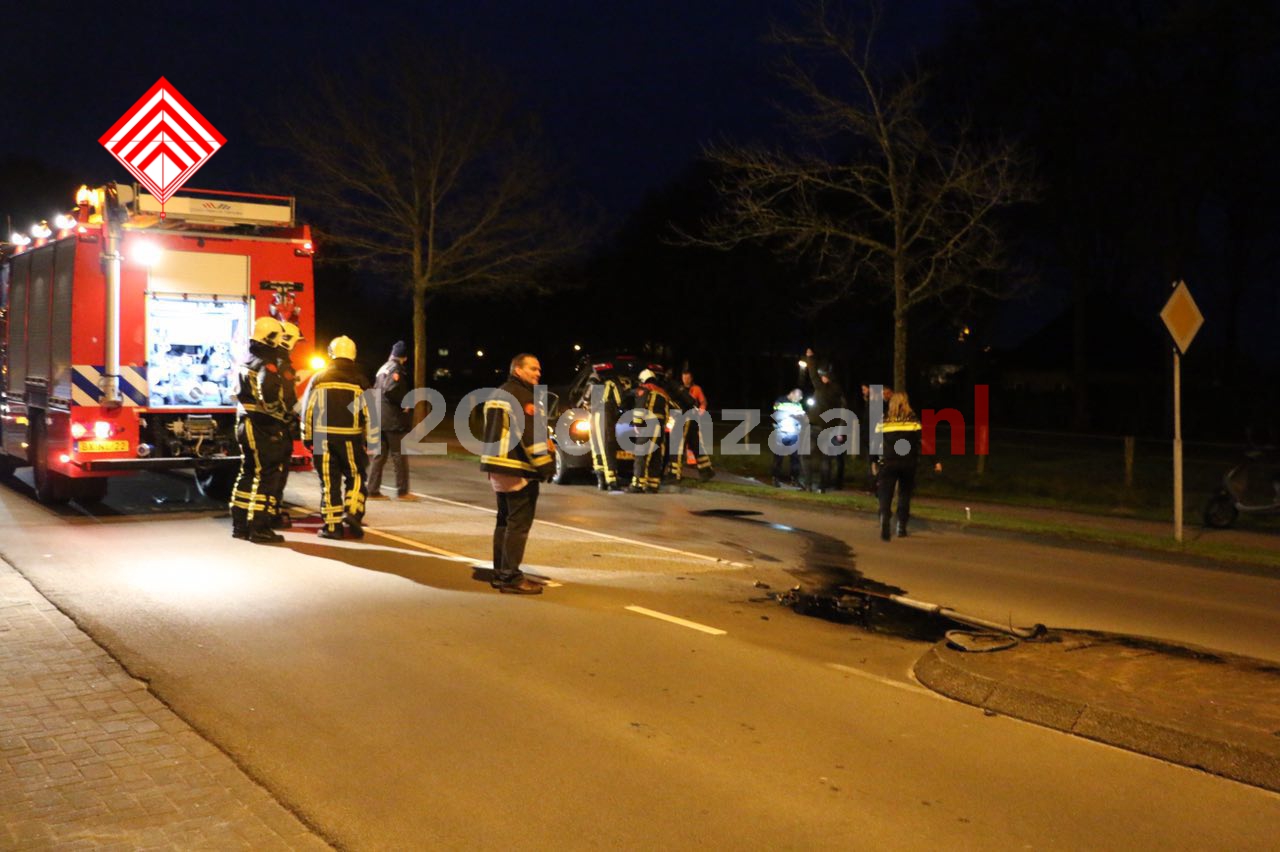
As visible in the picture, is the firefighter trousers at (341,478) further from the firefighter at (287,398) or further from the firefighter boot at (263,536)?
the firefighter boot at (263,536)

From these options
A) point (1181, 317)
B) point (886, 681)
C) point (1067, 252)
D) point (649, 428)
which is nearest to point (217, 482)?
point (649, 428)

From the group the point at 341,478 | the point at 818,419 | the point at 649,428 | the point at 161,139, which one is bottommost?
the point at 341,478

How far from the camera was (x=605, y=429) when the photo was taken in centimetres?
1717

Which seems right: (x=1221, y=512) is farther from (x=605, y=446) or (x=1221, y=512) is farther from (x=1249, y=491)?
(x=605, y=446)

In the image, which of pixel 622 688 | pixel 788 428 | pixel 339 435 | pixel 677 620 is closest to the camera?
pixel 622 688

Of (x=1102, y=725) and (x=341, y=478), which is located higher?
(x=341, y=478)

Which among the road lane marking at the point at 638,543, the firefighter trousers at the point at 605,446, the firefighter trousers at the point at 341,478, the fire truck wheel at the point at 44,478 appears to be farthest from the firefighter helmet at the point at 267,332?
the firefighter trousers at the point at 605,446

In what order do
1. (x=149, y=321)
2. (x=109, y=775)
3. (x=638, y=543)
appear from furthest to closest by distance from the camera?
(x=149, y=321) < (x=638, y=543) < (x=109, y=775)

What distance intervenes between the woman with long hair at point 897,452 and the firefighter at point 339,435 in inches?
216

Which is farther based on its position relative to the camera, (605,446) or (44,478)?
(605,446)

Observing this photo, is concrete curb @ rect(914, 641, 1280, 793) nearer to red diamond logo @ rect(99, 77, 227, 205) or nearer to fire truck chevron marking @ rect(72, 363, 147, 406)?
fire truck chevron marking @ rect(72, 363, 147, 406)

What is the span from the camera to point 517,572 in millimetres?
9422

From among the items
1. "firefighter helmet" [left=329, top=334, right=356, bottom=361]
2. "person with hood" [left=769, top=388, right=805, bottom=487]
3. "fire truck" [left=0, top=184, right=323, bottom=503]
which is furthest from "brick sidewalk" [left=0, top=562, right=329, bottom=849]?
"person with hood" [left=769, top=388, right=805, bottom=487]

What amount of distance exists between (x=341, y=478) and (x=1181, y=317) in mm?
9049
